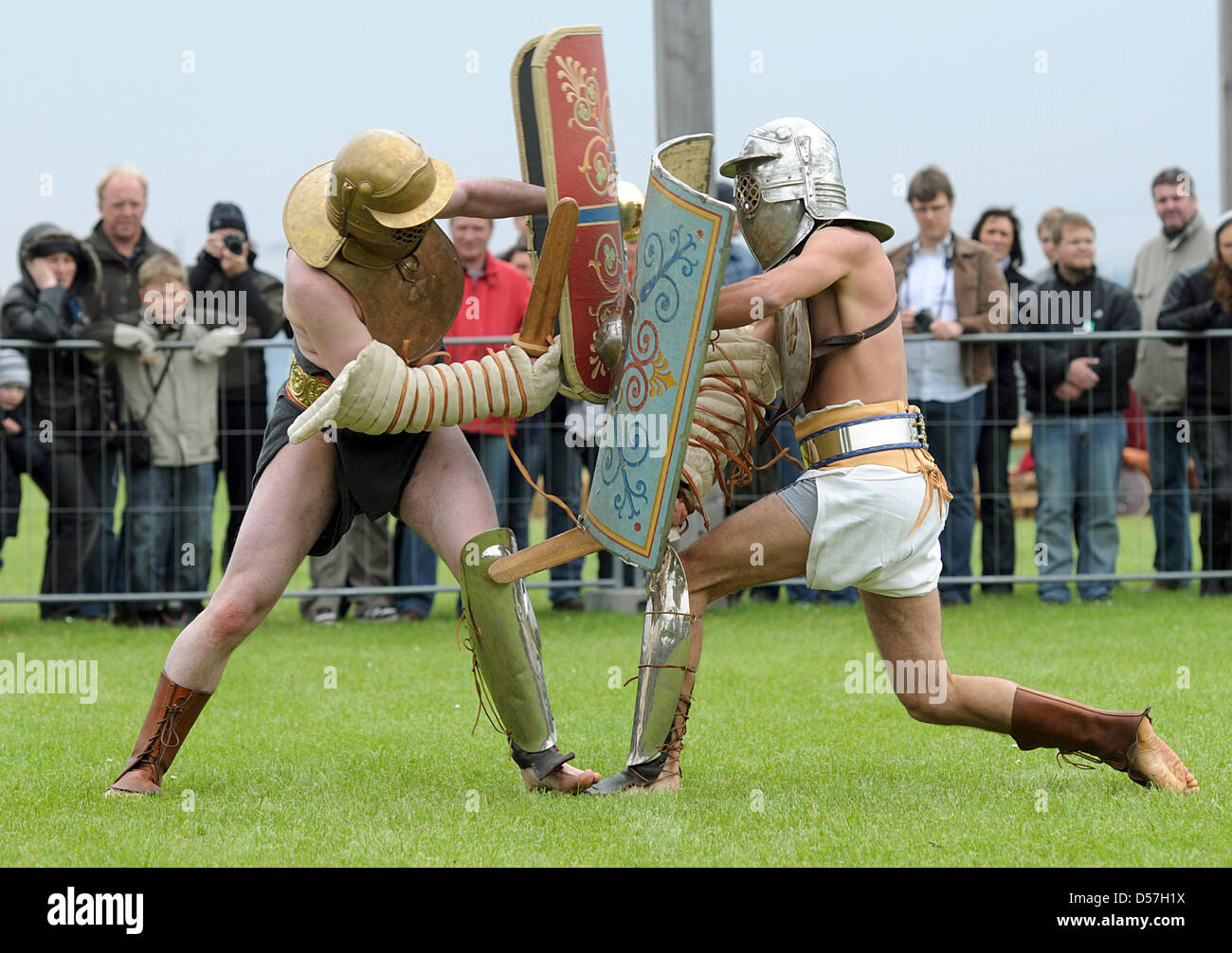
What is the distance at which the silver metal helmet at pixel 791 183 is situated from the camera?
4262mm

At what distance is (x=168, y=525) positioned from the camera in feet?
27.2

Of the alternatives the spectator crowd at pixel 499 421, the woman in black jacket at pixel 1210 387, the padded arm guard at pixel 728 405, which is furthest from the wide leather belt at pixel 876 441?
the woman in black jacket at pixel 1210 387

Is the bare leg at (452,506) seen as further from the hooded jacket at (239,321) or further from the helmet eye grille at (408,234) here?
the hooded jacket at (239,321)

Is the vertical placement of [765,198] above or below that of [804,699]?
above

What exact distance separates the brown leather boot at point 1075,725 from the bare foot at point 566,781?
3.86ft

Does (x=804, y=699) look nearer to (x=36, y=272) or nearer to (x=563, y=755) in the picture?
(x=563, y=755)

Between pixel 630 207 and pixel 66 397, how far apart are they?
15.2 ft

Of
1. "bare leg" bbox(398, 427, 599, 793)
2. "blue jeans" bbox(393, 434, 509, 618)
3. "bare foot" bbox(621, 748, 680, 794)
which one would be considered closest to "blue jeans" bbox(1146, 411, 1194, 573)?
"blue jeans" bbox(393, 434, 509, 618)

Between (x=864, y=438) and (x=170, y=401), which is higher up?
(x=170, y=401)

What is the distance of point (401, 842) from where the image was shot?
389cm

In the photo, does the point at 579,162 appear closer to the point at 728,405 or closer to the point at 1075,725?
the point at 728,405

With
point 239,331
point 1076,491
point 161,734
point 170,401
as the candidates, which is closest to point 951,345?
point 1076,491

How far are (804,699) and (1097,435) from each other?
11.5 ft
